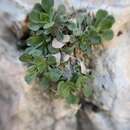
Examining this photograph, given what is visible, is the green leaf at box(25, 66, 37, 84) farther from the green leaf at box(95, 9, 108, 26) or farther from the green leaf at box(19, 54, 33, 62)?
the green leaf at box(95, 9, 108, 26)

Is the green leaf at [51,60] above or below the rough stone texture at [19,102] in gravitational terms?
above

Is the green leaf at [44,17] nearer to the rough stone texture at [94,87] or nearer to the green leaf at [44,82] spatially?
the rough stone texture at [94,87]

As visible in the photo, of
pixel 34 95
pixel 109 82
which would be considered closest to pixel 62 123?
pixel 34 95

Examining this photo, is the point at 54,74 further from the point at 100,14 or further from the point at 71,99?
the point at 100,14

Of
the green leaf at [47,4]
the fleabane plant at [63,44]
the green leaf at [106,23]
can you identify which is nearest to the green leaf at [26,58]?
the fleabane plant at [63,44]

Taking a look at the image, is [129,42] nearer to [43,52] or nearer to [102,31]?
[102,31]

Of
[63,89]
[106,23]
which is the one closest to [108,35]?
[106,23]

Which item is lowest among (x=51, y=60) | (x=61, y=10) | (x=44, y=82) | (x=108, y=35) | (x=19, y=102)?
(x=19, y=102)

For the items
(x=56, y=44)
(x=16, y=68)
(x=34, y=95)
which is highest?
(x=56, y=44)
